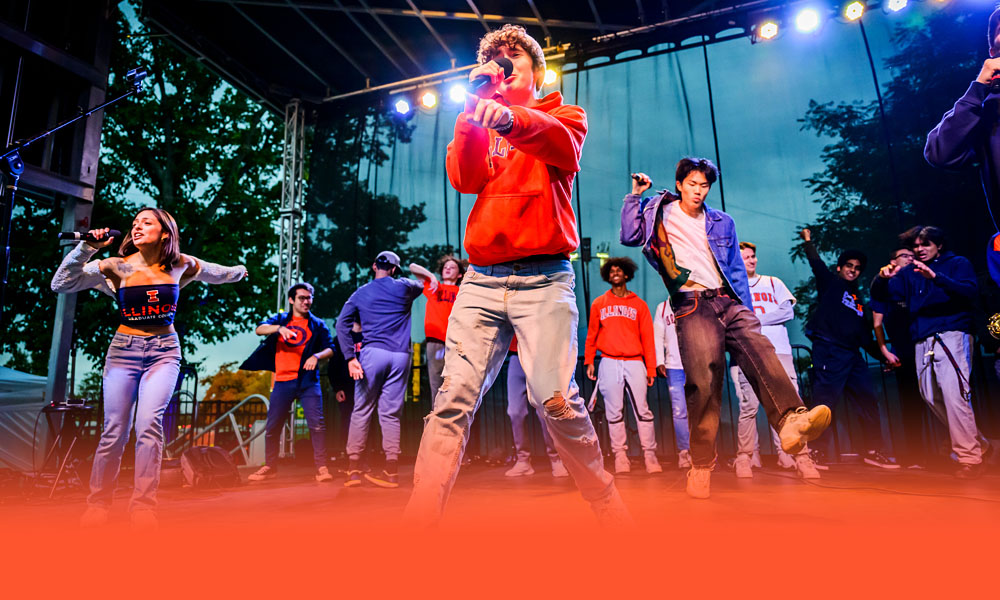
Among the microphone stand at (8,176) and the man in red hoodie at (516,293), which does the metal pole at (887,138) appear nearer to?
the man in red hoodie at (516,293)

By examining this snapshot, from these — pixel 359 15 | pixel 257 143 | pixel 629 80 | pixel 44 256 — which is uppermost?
pixel 257 143

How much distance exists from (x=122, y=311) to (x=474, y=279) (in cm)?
227

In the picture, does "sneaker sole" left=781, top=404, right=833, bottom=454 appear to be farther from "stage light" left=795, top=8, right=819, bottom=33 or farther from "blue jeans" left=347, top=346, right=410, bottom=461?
"stage light" left=795, top=8, right=819, bottom=33

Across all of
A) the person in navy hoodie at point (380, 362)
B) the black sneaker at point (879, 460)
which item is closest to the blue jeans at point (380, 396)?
the person in navy hoodie at point (380, 362)

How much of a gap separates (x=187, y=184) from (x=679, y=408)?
1408 centimetres

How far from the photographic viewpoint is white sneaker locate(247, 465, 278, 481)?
5.59m

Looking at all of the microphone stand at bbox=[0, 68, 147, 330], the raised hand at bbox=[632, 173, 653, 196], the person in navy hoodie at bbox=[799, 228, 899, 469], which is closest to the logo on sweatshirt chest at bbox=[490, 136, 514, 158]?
the raised hand at bbox=[632, 173, 653, 196]

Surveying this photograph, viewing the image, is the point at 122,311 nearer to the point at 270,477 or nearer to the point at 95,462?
the point at 95,462

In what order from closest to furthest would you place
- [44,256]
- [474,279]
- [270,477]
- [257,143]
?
[474,279]
[270,477]
[44,256]
[257,143]

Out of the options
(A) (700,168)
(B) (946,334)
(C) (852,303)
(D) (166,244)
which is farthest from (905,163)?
(D) (166,244)

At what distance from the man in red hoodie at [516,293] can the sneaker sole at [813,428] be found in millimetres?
1118

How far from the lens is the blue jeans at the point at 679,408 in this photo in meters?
5.38

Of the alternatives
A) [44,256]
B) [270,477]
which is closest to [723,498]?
[270,477]

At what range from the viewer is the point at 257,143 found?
606 inches
